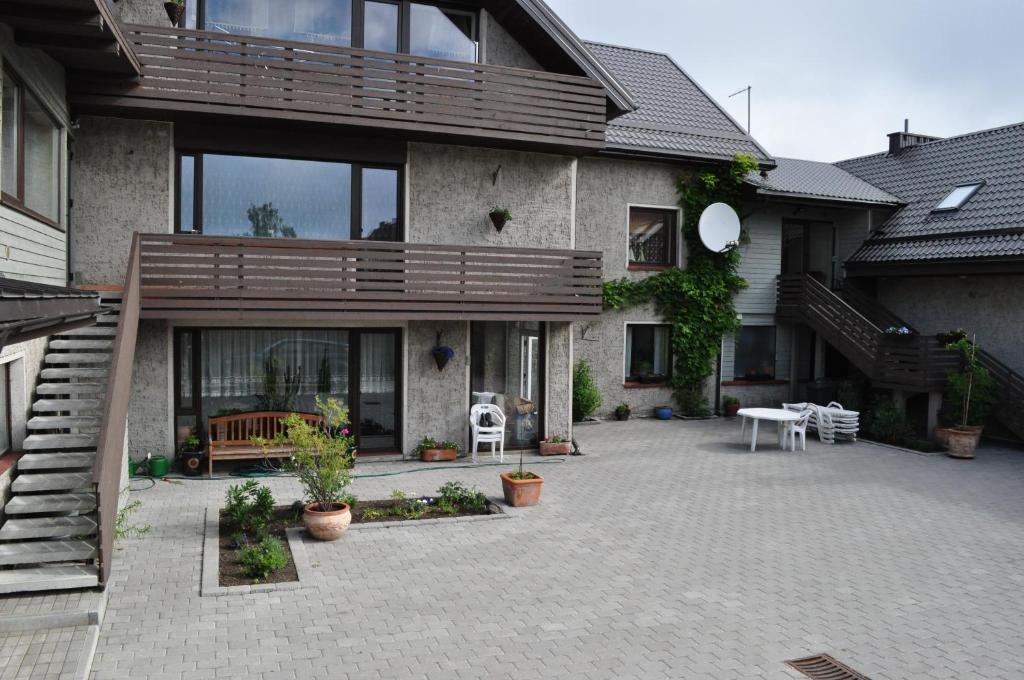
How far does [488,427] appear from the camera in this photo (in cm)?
1390

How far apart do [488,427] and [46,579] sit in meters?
7.90

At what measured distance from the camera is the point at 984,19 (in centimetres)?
1850

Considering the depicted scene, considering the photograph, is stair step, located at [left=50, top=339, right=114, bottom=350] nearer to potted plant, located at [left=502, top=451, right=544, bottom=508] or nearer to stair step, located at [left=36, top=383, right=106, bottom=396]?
stair step, located at [left=36, top=383, right=106, bottom=396]

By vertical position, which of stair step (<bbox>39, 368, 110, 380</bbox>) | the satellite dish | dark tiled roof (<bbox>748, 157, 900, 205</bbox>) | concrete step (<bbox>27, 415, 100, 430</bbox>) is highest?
dark tiled roof (<bbox>748, 157, 900, 205</bbox>)

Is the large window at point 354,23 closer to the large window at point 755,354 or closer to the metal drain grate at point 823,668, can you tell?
the large window at point 755,354

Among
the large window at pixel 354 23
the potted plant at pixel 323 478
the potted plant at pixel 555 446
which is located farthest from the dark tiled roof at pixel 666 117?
the potted plant at pixel 323 478

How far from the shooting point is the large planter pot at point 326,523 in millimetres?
8977

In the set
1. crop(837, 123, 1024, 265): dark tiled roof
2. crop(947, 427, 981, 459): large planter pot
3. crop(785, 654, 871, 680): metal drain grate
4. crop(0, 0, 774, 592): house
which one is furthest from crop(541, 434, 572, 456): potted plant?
crop(837, 123, 1024, 265): dark tiled roof

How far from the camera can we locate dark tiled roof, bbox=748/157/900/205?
1934 cm

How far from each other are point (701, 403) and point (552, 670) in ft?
45.0

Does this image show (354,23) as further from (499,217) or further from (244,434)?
(244,434)

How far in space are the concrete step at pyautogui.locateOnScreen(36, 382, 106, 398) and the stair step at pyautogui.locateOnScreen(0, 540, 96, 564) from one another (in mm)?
2213

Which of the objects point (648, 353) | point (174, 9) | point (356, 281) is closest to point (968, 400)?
point (648, 353)

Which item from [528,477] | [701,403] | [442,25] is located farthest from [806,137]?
[528,477]
